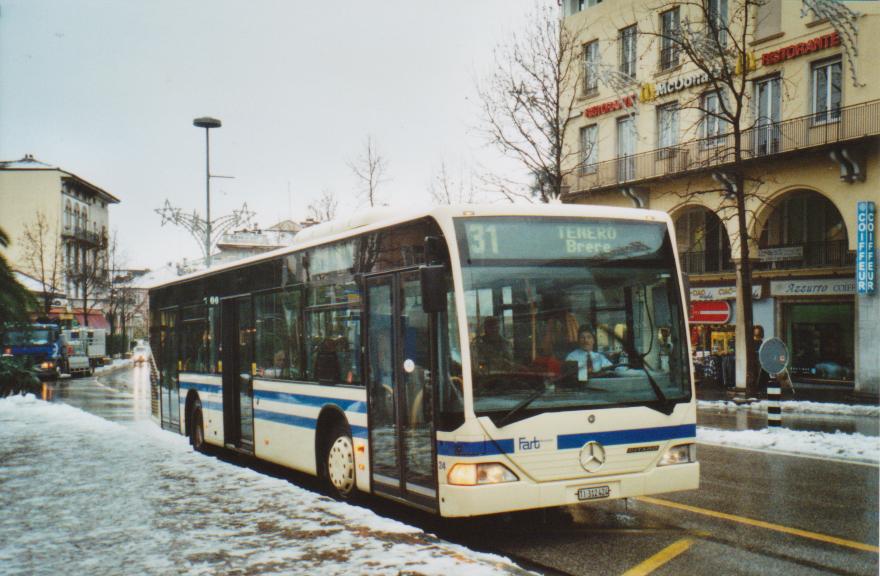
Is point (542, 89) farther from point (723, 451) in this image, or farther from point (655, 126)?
point (723, 451)

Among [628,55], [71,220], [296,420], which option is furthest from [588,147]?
[71,220]

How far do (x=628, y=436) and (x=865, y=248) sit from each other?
19534mm

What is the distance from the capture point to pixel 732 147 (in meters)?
22.8

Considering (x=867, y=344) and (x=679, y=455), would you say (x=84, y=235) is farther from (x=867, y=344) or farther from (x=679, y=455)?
(x=679, y=455)

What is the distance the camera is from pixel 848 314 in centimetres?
2719

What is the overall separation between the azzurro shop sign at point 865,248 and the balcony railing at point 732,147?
2097 millimetres

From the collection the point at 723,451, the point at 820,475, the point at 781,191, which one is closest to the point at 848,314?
the point at 781,191

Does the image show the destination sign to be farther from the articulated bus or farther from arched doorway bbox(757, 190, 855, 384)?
arched doorway bbox(757, 190, 855, 384)

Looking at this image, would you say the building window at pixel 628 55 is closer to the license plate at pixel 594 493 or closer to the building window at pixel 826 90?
the building window at pixel 826 90

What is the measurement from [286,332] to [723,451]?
6745 mm

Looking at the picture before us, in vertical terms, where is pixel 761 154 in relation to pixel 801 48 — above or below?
below

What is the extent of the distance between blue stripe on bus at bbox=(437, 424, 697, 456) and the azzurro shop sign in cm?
1884

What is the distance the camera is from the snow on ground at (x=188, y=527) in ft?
19.2

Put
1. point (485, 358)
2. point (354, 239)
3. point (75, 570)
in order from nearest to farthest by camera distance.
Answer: point (75, 570) → point (485, 358) → point (354, 239)
